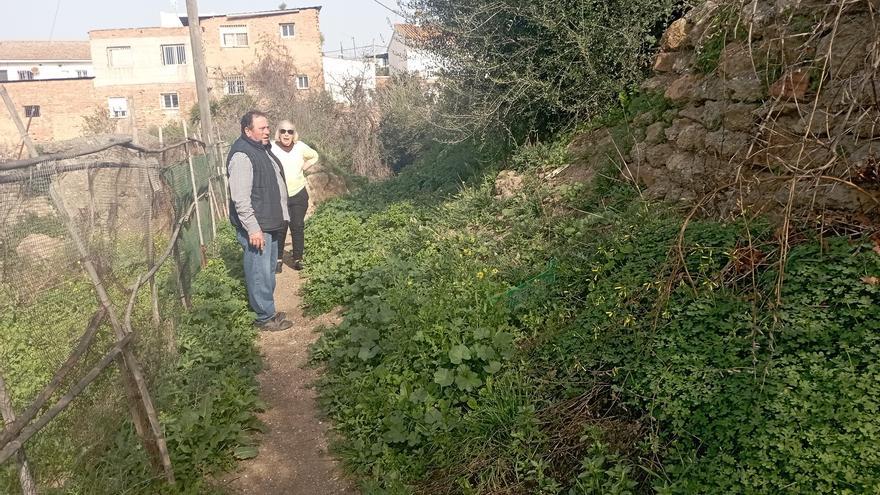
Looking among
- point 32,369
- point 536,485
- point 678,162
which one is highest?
point 678,162

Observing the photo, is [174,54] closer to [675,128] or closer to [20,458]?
[675,128]

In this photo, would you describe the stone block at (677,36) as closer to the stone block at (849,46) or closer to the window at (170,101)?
the stone block at (849,46)

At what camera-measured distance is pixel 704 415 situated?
2684mm

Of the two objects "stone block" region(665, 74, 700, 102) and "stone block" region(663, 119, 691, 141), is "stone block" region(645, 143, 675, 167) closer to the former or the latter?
"stone block" region(663, 119, 691, 141)

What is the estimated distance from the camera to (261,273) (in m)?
5.54

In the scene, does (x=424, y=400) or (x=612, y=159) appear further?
(x=612, y=159)

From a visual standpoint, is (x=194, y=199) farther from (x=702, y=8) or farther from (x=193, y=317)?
(x=702, y=8)

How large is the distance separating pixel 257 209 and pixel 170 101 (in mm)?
29375

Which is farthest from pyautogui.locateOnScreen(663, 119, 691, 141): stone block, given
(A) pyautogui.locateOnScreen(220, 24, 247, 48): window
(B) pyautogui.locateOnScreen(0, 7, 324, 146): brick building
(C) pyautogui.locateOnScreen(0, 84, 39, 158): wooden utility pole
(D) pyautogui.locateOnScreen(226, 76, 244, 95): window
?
(A) pyautogui.locateOnScreen(220, 24, 247, 48): window

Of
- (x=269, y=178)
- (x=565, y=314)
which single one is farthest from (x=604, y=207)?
(x=269, y=178)

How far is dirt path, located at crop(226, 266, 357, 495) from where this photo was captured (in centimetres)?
353

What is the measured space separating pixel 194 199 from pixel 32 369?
4972mm

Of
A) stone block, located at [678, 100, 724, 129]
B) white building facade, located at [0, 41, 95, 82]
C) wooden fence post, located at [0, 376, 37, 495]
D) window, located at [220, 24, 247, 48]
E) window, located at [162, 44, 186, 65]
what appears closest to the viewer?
wooden fence post, located at [0, 376, 37, 495]

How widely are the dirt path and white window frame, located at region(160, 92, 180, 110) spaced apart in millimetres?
29358
